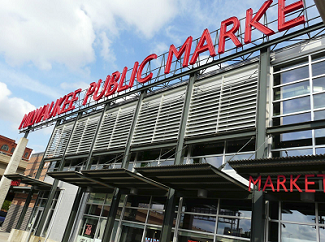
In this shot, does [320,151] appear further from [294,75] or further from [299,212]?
[294,75]

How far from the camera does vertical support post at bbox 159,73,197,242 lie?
13080mm

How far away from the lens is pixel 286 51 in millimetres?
13531

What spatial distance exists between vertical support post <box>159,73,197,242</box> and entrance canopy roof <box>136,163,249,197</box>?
1.08m

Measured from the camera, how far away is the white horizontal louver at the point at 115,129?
19191 mm

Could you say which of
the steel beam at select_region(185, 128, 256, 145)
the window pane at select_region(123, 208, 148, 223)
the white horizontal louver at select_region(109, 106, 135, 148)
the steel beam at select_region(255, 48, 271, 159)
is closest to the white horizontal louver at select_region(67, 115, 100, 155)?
the white horizontal louver at select_region(109, 106, 135, 148)

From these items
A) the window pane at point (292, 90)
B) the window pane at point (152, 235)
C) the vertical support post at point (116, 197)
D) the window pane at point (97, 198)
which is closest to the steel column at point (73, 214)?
the window pane at point (97, 198)

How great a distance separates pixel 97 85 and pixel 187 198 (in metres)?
15.2

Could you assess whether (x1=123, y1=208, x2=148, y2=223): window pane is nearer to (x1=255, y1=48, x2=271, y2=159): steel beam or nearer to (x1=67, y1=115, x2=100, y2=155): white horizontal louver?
(x1=67, y1=115, x2=100, y2=155): white horizontal louver

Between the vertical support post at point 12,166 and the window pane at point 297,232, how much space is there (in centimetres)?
3029

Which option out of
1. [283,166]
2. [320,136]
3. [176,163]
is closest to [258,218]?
Answer: [283,166]

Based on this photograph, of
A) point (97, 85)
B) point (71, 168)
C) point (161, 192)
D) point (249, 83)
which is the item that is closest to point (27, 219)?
point (71, 168)

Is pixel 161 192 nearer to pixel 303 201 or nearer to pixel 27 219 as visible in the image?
pixel 303 201

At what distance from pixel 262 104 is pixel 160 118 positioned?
6848 mm

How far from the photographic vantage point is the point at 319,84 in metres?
11.7
